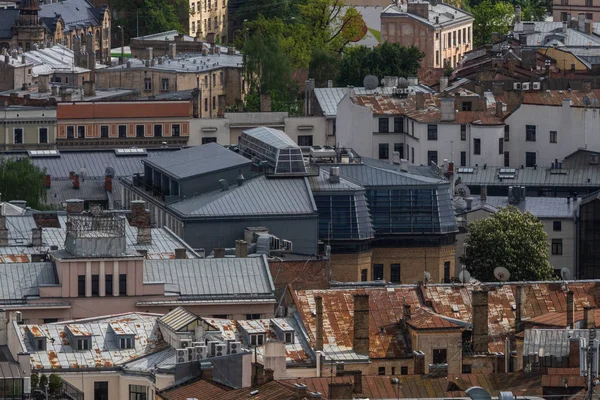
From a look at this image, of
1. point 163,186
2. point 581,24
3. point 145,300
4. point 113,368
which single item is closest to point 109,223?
point 145,300

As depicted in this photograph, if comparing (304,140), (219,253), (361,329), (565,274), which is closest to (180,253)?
(219,253)

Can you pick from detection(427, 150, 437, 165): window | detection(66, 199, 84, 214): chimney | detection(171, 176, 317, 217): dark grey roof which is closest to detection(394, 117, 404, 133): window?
detection(427, 150, 437, 165): window

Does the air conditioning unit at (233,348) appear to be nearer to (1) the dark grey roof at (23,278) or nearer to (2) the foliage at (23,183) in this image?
(1) the dark grey roof at (23,278)

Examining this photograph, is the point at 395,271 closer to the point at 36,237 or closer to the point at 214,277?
the point at 36,237

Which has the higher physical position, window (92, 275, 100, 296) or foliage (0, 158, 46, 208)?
foliage (0, 158, 46, 208)

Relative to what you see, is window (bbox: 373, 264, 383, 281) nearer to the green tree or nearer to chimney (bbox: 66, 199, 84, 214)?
the green tree

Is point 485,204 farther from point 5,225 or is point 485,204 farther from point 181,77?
point 181,77
